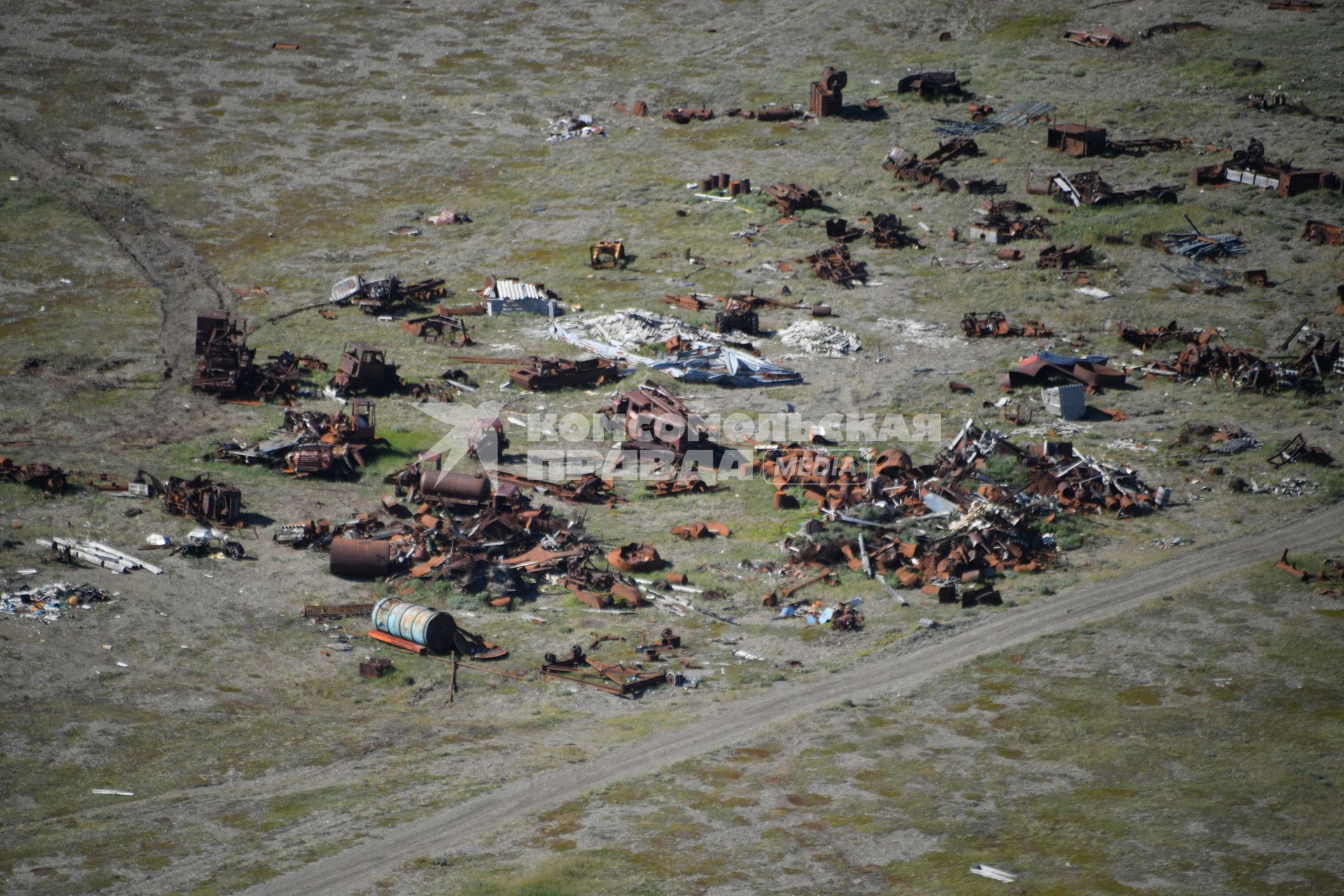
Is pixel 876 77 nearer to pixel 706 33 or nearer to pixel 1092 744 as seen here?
pixel 706 33

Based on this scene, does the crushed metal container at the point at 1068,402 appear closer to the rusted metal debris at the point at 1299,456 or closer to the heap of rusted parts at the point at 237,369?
the rusted metal debris at the point at 1299,456

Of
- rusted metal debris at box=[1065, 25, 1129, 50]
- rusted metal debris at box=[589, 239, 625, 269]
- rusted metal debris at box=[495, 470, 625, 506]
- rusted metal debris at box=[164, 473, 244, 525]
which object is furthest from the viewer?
rusted metal debris at box=[1065, 25, 1129, 50]

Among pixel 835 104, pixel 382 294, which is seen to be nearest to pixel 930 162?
pixel 835 104

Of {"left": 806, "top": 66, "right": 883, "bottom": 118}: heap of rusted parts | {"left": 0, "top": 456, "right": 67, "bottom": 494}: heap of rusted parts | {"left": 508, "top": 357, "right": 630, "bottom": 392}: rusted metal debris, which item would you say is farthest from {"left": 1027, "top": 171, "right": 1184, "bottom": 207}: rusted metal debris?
{"left": 0, "top": 456, "right": 67, "bottom": 494}: heap of rusted parts

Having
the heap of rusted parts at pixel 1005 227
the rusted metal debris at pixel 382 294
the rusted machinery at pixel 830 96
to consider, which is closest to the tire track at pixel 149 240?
the rusted metal debris at pixel 382 294

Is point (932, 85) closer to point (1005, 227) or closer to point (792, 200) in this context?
point (792, 200)

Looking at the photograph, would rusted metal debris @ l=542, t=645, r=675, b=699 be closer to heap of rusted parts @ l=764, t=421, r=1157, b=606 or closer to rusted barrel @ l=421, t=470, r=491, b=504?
heap of rusted parts @ l=764, t=421, r=1157, b=606
